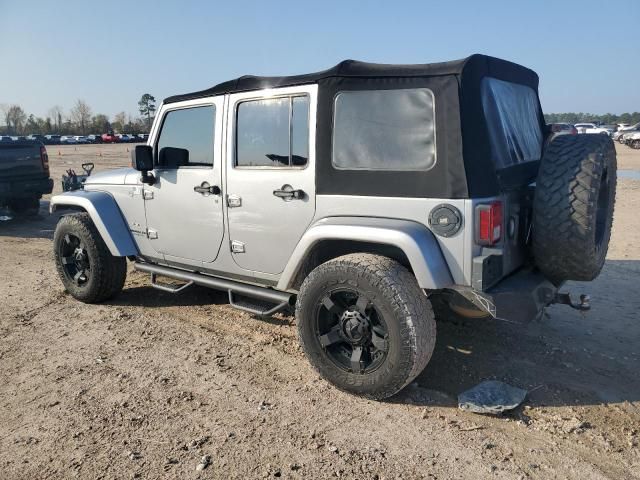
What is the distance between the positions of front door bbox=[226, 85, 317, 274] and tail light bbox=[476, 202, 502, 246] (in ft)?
3.79

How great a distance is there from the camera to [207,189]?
4.08 metres

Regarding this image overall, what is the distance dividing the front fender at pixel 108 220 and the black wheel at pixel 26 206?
6.31m

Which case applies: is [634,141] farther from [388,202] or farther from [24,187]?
[388,202]

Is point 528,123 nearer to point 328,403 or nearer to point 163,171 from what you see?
point 328,403

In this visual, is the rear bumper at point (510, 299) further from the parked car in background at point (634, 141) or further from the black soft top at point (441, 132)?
the parked car in background at point (634, 141)

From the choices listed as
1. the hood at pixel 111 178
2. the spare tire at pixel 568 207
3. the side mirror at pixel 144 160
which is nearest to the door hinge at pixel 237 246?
the side mirror at pixel 144 160

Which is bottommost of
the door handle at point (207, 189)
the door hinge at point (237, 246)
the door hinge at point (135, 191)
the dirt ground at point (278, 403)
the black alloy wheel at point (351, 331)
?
the dirt ground at point (278, 403)

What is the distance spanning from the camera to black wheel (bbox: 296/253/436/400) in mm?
Answer: 2979

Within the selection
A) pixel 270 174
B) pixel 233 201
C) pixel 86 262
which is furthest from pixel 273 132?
pixel 86 262

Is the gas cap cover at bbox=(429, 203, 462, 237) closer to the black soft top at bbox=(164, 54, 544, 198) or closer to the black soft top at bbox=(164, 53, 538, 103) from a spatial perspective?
the black soft top at bbox=(164, 54, 544, 198)

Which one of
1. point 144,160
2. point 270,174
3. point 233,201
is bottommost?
point 233,201

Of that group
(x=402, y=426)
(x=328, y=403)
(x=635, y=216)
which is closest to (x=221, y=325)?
(x=328, y=403)

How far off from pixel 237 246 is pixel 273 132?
96 centimetres

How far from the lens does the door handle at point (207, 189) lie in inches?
159
